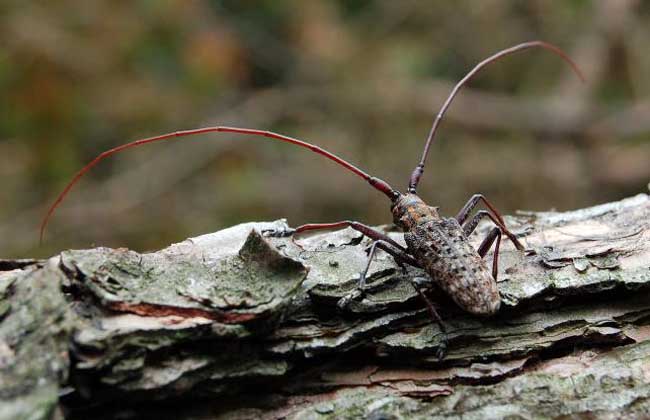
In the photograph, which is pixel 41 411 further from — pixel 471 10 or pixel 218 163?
pixel 471 10


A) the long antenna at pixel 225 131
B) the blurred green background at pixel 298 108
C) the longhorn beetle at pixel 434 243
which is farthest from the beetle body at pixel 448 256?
the blurred green background at pixel 298 108

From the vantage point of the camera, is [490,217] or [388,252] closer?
[388,252]

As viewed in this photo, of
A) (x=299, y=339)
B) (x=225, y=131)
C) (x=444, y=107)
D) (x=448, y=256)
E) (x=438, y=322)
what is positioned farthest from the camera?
(x=444, y=107)

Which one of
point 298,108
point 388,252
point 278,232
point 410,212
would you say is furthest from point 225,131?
point 298,108

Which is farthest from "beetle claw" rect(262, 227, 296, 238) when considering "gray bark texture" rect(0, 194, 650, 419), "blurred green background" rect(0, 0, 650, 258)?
"blurred green background" rect(0, 0, 650, 258)

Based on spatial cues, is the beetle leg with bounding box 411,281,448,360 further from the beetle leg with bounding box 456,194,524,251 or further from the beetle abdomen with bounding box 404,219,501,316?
the beetle leg with bounding box 456,194,524,251

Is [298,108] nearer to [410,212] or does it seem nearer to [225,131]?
[410,212]
